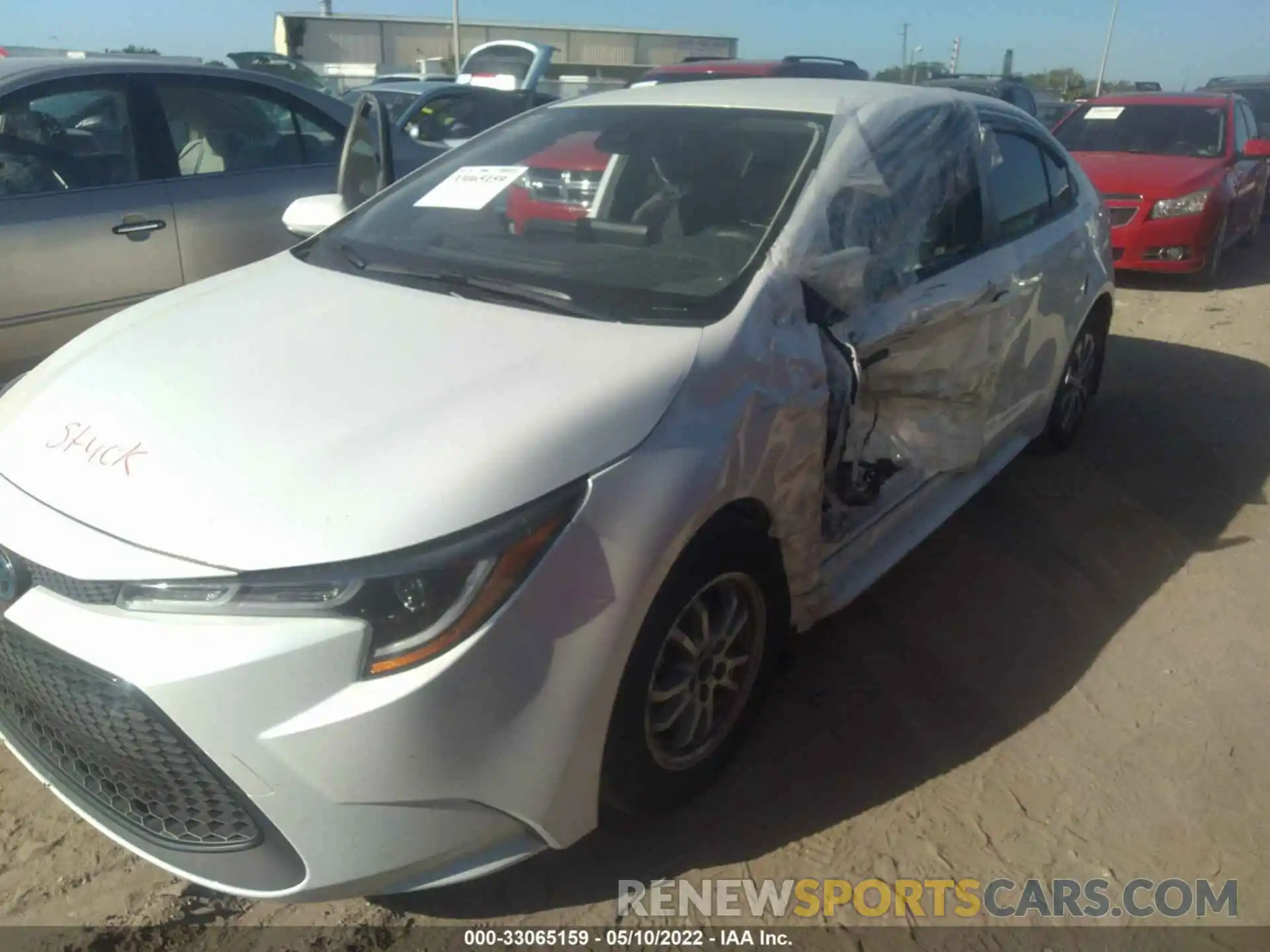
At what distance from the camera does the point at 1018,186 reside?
152 inches

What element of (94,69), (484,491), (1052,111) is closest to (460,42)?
(1052,111)

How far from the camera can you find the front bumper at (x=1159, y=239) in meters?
7.96

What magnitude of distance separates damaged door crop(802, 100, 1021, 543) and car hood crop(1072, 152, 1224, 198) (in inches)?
204

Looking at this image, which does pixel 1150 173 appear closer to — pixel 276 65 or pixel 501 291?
pixel 501 291

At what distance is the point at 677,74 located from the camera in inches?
352

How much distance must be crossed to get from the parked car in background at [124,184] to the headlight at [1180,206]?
6282 mm

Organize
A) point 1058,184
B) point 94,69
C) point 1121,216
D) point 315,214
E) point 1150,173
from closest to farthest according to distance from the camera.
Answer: point 315,214
point 1058,184
point 94,69
point 1121,216
point 1150,173

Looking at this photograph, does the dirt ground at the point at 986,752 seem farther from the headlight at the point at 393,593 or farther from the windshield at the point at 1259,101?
the windshield at the point at 1259,101

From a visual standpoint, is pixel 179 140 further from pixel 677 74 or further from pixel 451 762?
pixel 677 74

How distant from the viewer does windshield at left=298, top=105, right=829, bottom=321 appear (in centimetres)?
260

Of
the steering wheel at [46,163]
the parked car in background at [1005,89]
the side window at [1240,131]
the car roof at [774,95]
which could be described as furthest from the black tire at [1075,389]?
the parked car in background at [1005,89]

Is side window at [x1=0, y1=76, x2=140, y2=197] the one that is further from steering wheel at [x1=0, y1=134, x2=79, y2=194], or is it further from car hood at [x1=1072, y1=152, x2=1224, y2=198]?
car hood at [x1=1072, y1=152, x2=1224, y2=198]

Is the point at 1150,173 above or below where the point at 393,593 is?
below

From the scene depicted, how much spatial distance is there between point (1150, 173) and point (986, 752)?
713 centimetres
